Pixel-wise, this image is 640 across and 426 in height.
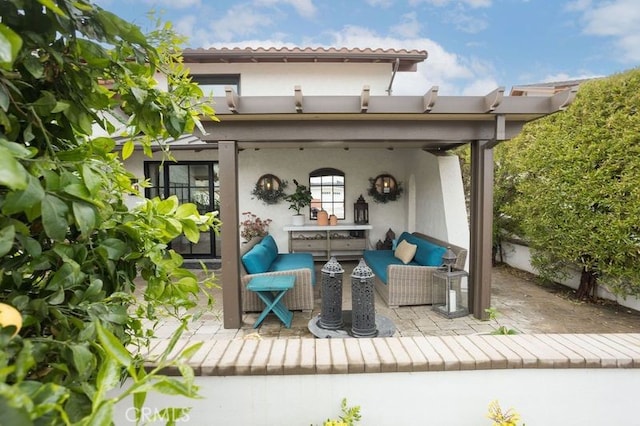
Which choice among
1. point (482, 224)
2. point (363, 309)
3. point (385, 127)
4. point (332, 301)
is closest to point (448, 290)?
point (482, 224)

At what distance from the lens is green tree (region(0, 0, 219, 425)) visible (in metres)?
0.45

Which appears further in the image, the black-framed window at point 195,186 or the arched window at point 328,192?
the arched window at point 328,192

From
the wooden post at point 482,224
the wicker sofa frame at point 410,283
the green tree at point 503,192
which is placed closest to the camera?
the wooden post at point 482,224

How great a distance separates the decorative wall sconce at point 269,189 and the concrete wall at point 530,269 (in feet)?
16.8

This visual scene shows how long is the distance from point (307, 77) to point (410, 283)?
5071 millimetres

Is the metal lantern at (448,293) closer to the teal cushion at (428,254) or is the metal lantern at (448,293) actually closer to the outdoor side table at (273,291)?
the teal cushion at (428,254)

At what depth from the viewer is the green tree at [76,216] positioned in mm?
452

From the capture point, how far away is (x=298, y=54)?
6516mm

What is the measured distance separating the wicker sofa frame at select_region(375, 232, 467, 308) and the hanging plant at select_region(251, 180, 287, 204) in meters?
3.66

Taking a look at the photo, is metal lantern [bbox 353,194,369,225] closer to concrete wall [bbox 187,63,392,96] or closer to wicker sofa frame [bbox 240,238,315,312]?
concrete wall [bbox 187,63,392,96]

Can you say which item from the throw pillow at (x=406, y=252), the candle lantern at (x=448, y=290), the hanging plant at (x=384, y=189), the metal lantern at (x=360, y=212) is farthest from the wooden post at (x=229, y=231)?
the hanging plant at (x=384, y=189)

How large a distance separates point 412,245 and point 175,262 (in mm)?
4773

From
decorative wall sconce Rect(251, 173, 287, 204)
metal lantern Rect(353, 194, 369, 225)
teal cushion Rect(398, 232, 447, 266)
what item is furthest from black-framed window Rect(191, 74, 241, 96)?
teal cushion Rect(398, 232, 447, 266)

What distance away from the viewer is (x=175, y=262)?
0.85m
